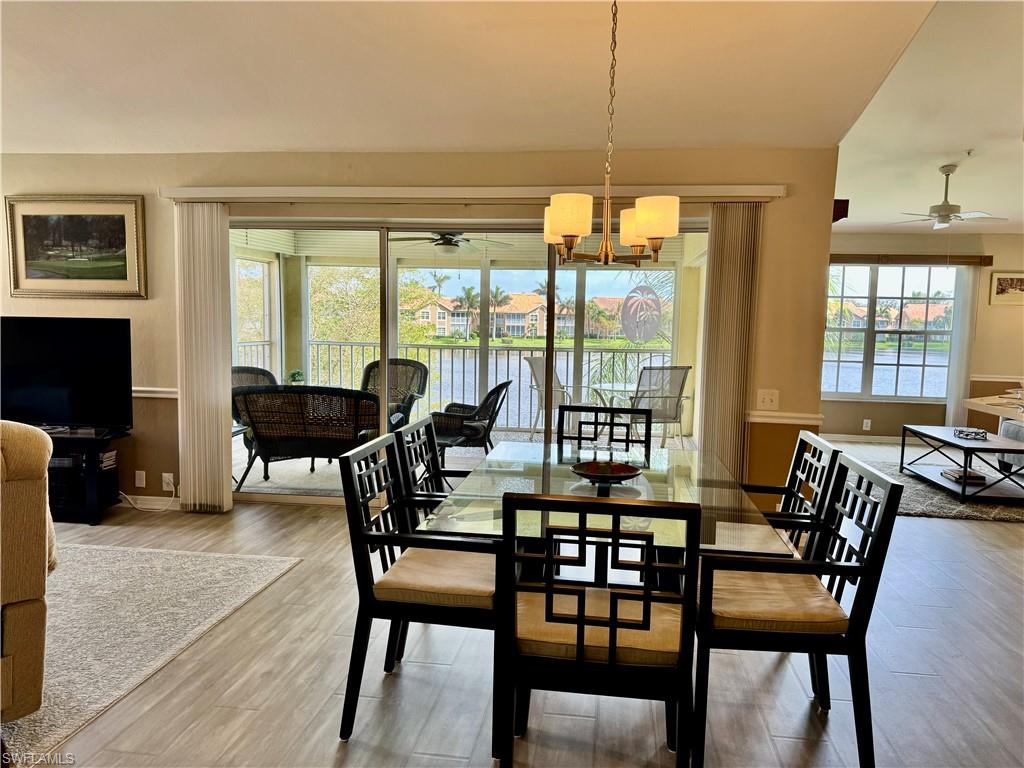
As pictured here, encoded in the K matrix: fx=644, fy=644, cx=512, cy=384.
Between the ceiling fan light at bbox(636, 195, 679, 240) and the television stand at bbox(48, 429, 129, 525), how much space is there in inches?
147

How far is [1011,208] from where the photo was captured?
6398 millimetres

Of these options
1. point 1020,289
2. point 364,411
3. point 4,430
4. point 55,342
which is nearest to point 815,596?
point 4,430

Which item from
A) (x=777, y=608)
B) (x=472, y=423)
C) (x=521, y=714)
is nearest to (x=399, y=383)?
(x=472, y=423)

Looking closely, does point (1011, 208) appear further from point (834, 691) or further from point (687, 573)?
point (687, 573)

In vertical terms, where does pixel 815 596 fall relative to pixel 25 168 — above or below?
below

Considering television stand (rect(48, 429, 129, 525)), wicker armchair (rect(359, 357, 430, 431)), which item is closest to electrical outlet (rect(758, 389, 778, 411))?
wicker armchair (rect(359, 357, 430, 431))

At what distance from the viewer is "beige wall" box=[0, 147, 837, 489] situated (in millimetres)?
3801

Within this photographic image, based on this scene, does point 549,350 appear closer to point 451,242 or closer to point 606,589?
point 451,242

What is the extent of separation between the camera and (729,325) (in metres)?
3.87

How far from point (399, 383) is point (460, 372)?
1.43 ft

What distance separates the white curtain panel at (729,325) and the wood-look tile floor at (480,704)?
1.19 metres

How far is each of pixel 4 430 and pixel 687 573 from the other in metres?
2.03

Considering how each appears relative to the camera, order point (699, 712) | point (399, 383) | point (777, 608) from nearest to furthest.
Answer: point (699, 712) < point (777, 608) < point (399, 383)

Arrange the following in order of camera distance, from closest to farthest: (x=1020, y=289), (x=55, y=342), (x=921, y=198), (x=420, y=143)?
1. (x=420, y=143)
2. (x=55, y=342)
3. (x=921, y=198)
4. (x=1020, y=289)
